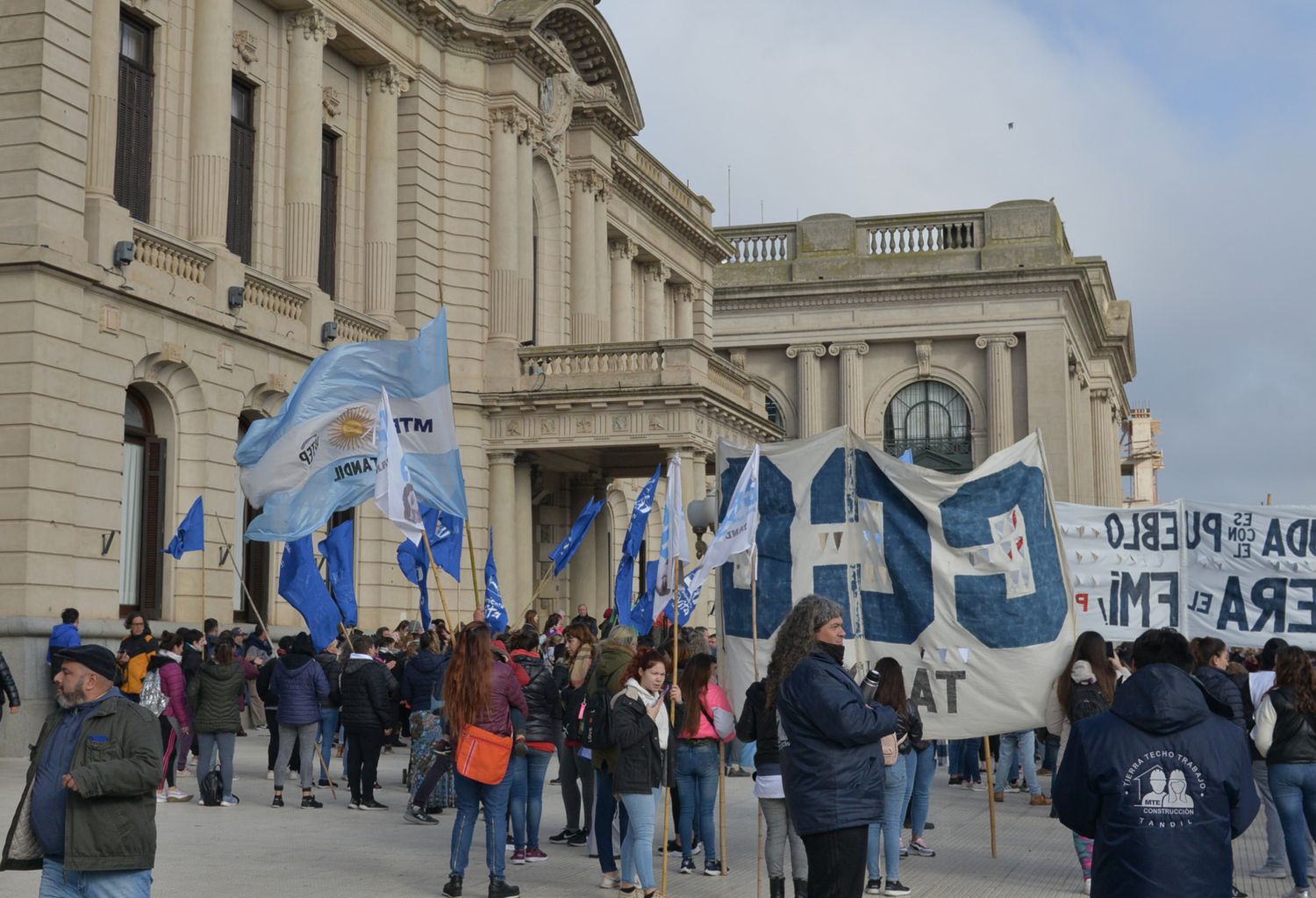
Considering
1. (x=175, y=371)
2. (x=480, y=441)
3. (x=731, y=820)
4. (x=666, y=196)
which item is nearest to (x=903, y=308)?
(x=666, y=196)

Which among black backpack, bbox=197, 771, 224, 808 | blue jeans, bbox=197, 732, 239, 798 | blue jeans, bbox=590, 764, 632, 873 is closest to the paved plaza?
black backpack, bbox=197, 771, 224, 808

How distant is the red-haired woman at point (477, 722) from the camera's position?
10820 mm

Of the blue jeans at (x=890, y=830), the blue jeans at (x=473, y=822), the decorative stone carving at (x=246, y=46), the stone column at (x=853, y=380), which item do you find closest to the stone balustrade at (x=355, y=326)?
the decorative stone carving at (x=246, y=46)

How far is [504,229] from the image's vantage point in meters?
31.9

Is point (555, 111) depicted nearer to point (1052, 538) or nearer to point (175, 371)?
point (175, 371)

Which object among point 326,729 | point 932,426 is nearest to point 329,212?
point 326,729

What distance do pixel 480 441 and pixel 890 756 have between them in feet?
73.4

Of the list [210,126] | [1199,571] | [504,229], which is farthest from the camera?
[504,229]

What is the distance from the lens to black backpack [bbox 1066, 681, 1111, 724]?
37.7 ft

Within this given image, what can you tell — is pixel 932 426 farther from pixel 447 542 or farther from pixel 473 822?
pixel 473 822

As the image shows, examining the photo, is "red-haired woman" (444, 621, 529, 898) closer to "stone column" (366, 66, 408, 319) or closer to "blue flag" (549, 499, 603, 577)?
"blue flag" (549, 499, 603, 577)

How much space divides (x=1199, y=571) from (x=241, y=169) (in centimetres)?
1784

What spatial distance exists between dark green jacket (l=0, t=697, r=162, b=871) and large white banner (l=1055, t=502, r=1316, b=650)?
9774 mm

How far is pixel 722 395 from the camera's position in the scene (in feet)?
103
